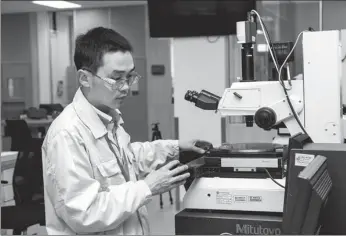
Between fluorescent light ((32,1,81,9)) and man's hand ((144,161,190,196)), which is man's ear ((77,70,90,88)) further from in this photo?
fluorescent light ((32,1,81,9))

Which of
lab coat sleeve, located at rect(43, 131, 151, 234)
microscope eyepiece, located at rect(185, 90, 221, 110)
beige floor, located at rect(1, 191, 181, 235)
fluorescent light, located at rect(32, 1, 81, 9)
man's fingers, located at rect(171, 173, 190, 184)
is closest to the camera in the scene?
lab coat sleeve, located at rect(43, 131, 151, 234)

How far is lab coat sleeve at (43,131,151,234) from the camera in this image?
130 centimetres

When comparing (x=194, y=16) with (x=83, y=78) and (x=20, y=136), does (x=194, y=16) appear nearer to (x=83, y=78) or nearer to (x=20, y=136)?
(x=20, y=136)

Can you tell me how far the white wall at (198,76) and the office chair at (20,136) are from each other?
4.82 ft

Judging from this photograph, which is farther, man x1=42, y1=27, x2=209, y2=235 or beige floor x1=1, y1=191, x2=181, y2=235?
beige floor x1=1, y1=191, x2=181, y2=235

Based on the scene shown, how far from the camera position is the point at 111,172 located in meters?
1.45

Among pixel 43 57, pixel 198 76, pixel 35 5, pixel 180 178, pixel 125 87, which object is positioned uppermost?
pixel 35 5

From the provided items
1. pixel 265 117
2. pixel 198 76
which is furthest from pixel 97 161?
pixel 198 76

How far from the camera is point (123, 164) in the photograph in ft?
5.06

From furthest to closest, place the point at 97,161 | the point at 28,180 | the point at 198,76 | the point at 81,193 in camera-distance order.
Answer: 1. the point at 198,76
2. the point at 28,180
3. the point at 97,161
4. the point at 81,193

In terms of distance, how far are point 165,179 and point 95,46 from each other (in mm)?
476

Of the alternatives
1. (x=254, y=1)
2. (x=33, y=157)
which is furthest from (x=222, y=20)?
(x=33, y=157)

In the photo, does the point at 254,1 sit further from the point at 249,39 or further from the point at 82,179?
the point at 82,179

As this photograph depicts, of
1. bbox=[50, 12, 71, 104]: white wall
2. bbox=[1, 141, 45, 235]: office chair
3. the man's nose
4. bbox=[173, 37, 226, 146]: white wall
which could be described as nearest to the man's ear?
the man's nose
